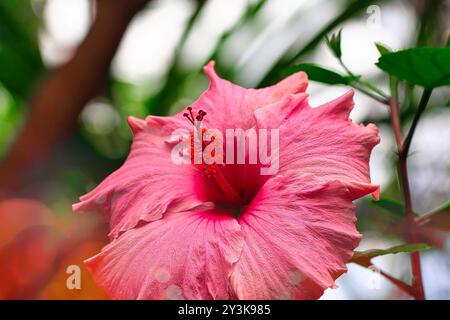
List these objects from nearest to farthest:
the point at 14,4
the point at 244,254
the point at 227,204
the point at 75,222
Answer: the point at 244,254 < the point at 227,204 < the point at 75,222 < the point at 14,4

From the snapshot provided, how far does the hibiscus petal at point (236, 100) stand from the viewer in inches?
16.6

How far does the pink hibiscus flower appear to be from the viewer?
1.08ft

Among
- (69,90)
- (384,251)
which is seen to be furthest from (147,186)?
(69,90)

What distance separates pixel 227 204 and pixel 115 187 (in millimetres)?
98

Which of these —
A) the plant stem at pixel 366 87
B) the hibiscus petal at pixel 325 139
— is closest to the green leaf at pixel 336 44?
the plant stem at pixel 366 87

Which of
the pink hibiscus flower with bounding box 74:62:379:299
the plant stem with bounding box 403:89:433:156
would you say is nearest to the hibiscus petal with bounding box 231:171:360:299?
the pink hibiscus flower with bounding box 74:62:379:299

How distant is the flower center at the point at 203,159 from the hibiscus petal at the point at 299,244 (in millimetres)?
89

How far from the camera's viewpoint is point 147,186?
1.37 feet

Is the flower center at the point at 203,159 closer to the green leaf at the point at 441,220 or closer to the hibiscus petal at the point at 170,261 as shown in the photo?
the hibiscus petal at the point at 170,261

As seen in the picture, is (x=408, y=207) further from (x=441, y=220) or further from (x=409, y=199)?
(x=441, y=220)
